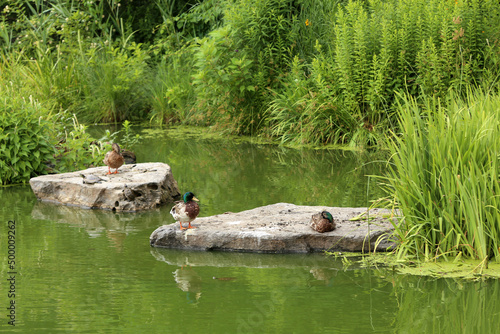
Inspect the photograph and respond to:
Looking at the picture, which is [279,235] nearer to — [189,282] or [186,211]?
[186,211]

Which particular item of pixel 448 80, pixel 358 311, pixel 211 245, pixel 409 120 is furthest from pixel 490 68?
pixel 358 311

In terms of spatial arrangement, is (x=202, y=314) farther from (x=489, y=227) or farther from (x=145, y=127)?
(x=145, y=127)

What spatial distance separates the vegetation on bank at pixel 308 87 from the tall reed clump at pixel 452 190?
0.6 inches

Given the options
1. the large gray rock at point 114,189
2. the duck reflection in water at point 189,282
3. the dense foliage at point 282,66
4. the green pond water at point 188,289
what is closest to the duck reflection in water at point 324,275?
the green pond water at point 188,289

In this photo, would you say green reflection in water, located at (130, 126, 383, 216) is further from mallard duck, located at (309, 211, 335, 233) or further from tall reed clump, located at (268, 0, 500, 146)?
mallard duck, located at (309, 211, 335, 233)

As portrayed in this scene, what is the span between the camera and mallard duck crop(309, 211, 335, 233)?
587 cm

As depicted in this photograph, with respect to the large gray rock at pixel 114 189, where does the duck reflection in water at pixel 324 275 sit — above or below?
above

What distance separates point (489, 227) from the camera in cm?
530

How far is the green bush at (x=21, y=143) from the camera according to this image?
8.50 m

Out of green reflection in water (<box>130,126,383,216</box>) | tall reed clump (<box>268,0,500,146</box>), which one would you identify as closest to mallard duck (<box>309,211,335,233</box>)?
green reflection in water (<box>130,126,383,216</box>)

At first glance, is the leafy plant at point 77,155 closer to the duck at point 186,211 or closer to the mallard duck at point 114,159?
the mallard duck at point 114,159

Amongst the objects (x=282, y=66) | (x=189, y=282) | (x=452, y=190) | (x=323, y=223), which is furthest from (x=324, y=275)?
(x=282, y=66)

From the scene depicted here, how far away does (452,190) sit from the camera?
527 centimetres

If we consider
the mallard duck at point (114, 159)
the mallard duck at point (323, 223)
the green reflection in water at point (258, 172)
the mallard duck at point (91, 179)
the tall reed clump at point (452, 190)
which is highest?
the tall reed clump at point (452, 190)
